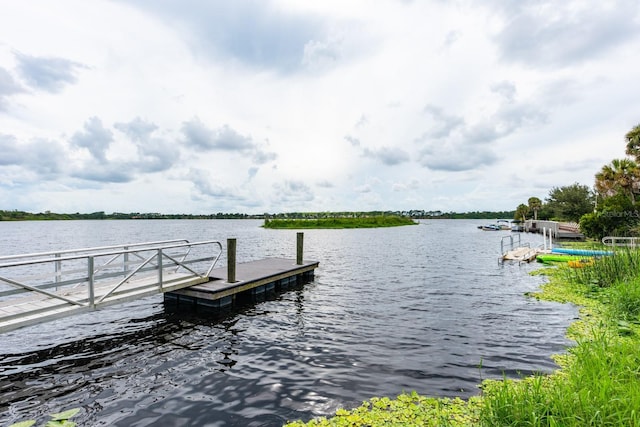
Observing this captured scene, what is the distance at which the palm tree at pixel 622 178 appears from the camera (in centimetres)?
3847

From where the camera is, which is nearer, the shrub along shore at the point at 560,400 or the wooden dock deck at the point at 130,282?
the shrub along shore at the point at 560,400

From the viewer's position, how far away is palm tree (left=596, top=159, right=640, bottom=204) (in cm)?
3847

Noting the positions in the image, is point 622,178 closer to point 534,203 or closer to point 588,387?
point 588,387

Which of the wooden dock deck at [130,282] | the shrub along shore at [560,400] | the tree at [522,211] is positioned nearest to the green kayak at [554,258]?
the shrub along shore at [560,400]

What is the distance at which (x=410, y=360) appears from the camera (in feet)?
28.4

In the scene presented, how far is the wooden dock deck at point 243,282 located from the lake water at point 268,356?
728 mm

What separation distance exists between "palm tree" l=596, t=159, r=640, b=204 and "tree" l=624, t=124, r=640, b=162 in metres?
1.59

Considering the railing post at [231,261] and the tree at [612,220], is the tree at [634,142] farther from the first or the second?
the railing post at [231,261]

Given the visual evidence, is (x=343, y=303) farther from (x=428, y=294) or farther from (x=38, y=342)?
(x=38, y=342)

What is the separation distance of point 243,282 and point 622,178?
148ft

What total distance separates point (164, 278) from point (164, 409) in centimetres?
720

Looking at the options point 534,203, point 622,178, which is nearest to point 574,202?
point 622,178

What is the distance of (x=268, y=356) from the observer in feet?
29.5

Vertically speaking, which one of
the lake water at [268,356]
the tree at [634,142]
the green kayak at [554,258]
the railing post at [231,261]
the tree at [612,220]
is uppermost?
the tree at [634,142]
